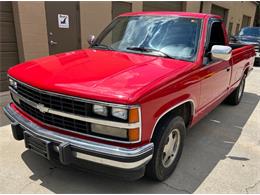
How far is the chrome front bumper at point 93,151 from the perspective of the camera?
6.86 ft

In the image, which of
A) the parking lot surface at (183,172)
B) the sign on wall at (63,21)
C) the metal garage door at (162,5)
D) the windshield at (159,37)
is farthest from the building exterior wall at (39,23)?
the windshield at (159,37)

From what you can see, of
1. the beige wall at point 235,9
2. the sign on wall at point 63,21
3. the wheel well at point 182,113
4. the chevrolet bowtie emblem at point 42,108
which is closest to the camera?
the chevrolet bowtie emblem at point 42,108

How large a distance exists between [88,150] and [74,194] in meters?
0.70

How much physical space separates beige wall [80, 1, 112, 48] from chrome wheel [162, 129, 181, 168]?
496cm

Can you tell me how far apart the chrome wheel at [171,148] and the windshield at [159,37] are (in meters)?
0.93

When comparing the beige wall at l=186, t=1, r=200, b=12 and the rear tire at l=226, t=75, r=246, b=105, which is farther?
the beige wall at l=186, t=1, r=200, b=12

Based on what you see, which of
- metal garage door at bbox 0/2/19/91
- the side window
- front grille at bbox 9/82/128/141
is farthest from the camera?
metal garage door at bbox 0/2/19/91

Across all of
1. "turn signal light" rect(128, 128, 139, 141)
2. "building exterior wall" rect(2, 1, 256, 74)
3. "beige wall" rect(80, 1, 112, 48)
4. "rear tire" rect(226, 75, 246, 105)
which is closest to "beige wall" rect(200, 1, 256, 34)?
"beige wall" rect(80, 1, 112, 48)

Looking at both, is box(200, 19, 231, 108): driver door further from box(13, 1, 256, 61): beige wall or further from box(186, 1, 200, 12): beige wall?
box(186, 1, 200, 12): beige wall

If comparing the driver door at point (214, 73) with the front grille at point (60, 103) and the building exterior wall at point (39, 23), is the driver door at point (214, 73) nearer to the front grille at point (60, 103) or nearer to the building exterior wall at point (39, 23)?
the front grille at point (60, 103)

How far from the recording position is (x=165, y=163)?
2805 millimetres

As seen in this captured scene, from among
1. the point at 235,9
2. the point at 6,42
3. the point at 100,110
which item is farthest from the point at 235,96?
the point at 235,9

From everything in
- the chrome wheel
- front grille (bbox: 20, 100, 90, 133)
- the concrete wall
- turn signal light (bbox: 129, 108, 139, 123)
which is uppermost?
the concrete wall

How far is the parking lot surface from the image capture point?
267 cm
